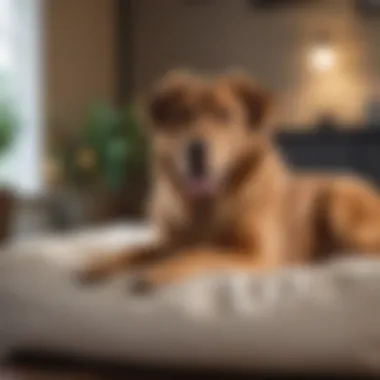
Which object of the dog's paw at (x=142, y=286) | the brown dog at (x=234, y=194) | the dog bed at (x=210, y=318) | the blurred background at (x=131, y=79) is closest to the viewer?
the dog bed at (x=210, y=318)

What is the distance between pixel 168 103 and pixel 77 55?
2.18 meters

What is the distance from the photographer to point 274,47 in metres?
3.44

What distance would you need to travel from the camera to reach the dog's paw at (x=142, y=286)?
113 cm

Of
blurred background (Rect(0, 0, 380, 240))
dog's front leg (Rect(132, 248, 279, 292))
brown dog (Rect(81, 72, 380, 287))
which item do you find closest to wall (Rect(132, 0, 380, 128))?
blurred background (Rect(0, 0, 380, 240))

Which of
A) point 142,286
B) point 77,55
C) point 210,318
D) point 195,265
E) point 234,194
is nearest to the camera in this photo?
point 210,318

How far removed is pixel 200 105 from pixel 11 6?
2170mm

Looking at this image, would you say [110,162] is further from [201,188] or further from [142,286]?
[142,286]

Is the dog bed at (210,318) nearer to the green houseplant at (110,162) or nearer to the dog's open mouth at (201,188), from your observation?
the dog's open mouth at (201,188)

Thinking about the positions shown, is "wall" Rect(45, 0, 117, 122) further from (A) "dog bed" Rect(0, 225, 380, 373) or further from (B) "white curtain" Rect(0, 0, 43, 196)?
(A) "dog bed" Rect(0, 225, 380, 373)

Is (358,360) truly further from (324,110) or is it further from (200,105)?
(324,110)

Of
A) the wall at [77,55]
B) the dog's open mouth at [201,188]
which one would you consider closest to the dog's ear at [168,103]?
the dog's open mouth at [201,188]

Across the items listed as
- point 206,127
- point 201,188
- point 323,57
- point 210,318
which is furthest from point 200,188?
point 323,57

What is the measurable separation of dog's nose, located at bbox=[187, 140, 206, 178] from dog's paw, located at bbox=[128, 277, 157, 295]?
0.34 meters

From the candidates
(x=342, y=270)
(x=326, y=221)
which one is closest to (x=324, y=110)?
(x=326, y=221)
